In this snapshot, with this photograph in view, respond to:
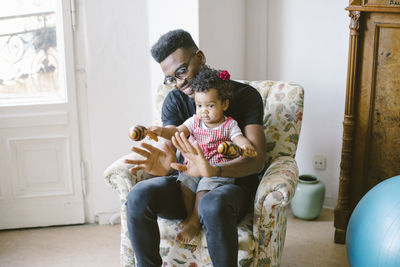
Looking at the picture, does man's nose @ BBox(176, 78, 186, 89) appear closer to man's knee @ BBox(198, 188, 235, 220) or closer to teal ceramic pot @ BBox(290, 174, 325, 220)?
man's knee @ BBox(198, 188, 235, 220)

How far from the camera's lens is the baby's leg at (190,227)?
1.73 metres

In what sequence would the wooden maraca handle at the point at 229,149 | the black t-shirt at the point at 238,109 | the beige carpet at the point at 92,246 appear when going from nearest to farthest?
1. the wooden maraca handle at the point at 229,149
2. the black t-shirt at the point at 238,109
3. the beige carpet at the point at 92,246

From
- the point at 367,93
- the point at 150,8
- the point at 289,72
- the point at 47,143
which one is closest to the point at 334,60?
the point at 289,72

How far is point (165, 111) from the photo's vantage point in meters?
2.09

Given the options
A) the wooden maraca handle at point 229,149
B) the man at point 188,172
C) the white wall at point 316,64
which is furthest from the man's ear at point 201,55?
the white wall at point 316,64

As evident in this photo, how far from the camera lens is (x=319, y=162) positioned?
290 centimetres

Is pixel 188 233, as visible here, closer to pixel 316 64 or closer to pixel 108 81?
pixel 108 81

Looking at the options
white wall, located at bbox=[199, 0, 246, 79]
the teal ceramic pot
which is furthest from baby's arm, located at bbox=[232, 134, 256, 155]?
the teal ceramic pot

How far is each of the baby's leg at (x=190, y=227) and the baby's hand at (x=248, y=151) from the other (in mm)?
274

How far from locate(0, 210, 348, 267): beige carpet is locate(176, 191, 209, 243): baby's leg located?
0.76 metres

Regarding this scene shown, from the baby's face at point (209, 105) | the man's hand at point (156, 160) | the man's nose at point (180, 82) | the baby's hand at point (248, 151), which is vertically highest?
the man's nose at point (180, 82)

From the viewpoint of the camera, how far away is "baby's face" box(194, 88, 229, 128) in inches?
70.7

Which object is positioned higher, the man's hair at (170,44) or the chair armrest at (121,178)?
the man's hair at (170,44)

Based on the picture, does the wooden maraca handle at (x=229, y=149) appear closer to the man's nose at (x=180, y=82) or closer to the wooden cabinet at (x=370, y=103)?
the man's nose at (x=180, y=82)
